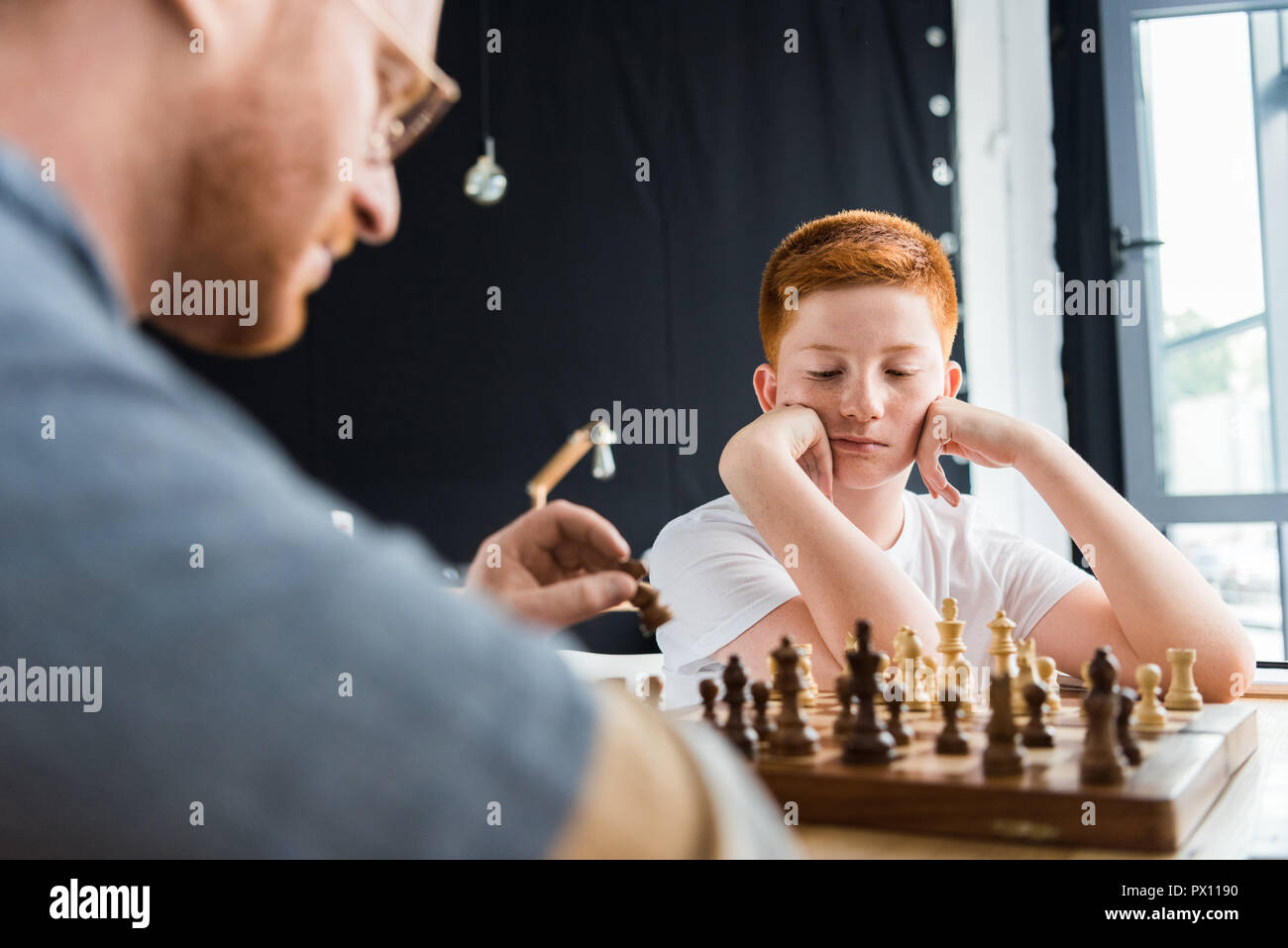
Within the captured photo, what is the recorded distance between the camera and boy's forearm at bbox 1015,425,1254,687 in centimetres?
130

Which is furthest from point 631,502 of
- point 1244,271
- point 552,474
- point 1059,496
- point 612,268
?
point 1059,496

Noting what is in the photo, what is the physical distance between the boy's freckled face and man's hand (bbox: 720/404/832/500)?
4 centimetres

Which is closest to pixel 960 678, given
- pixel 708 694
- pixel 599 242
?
pixel 708 694


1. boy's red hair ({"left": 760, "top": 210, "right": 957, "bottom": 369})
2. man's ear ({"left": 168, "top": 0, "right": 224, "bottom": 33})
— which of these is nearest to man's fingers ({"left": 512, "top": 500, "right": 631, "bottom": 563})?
man's ear ({"left": 168, "top": 0, "right": 224, "bottom": 33})

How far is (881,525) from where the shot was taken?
178 cm

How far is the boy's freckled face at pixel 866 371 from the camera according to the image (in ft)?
5.35

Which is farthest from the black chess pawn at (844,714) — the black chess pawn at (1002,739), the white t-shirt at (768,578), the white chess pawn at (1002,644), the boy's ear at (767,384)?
the boy's ear at (767,384)

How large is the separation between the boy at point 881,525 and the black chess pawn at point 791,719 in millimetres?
408

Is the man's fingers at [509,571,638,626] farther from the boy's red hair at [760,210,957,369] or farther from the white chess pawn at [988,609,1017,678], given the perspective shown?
the boy's red hair at [760,210,957,369]

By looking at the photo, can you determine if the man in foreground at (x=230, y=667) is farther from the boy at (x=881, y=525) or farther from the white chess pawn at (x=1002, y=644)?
the boy at (x=881, y=525)

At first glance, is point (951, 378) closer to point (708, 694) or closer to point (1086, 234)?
point (708, 694)

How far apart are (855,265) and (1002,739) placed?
3.46 feet

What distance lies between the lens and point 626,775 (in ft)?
1.08
